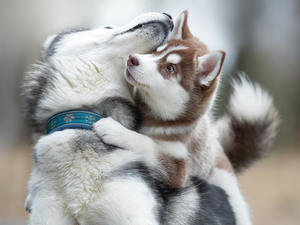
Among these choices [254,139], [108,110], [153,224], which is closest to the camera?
[153,224]

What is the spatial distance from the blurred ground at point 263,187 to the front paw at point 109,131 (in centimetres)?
218

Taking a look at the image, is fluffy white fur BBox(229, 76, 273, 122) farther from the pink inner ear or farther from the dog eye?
the dog eye

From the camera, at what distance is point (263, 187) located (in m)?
7.55

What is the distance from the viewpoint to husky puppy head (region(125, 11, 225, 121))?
2.09 metres

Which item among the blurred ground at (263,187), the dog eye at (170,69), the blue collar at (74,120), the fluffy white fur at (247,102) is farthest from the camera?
the blurred ground at (263,187)

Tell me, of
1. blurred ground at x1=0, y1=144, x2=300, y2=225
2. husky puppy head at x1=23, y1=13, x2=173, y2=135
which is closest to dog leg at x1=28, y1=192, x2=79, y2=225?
husky puppy head at x1=23, y1=13, x2=173, y2=135

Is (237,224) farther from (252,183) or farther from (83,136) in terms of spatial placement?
(252,183)

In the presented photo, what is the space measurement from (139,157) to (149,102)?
0.45 metres

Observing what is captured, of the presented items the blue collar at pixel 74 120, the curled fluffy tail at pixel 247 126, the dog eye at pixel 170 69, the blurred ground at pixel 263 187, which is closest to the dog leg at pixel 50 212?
the blue collar at pixel 74 120

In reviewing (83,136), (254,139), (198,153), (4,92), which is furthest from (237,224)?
(4,92)

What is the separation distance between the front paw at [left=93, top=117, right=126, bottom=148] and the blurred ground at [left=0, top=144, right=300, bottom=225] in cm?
218

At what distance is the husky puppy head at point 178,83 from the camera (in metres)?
2.09

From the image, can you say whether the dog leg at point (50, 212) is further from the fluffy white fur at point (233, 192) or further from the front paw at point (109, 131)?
the fluffy white fur at point (233, 192)

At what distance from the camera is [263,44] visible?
7.54 meters
